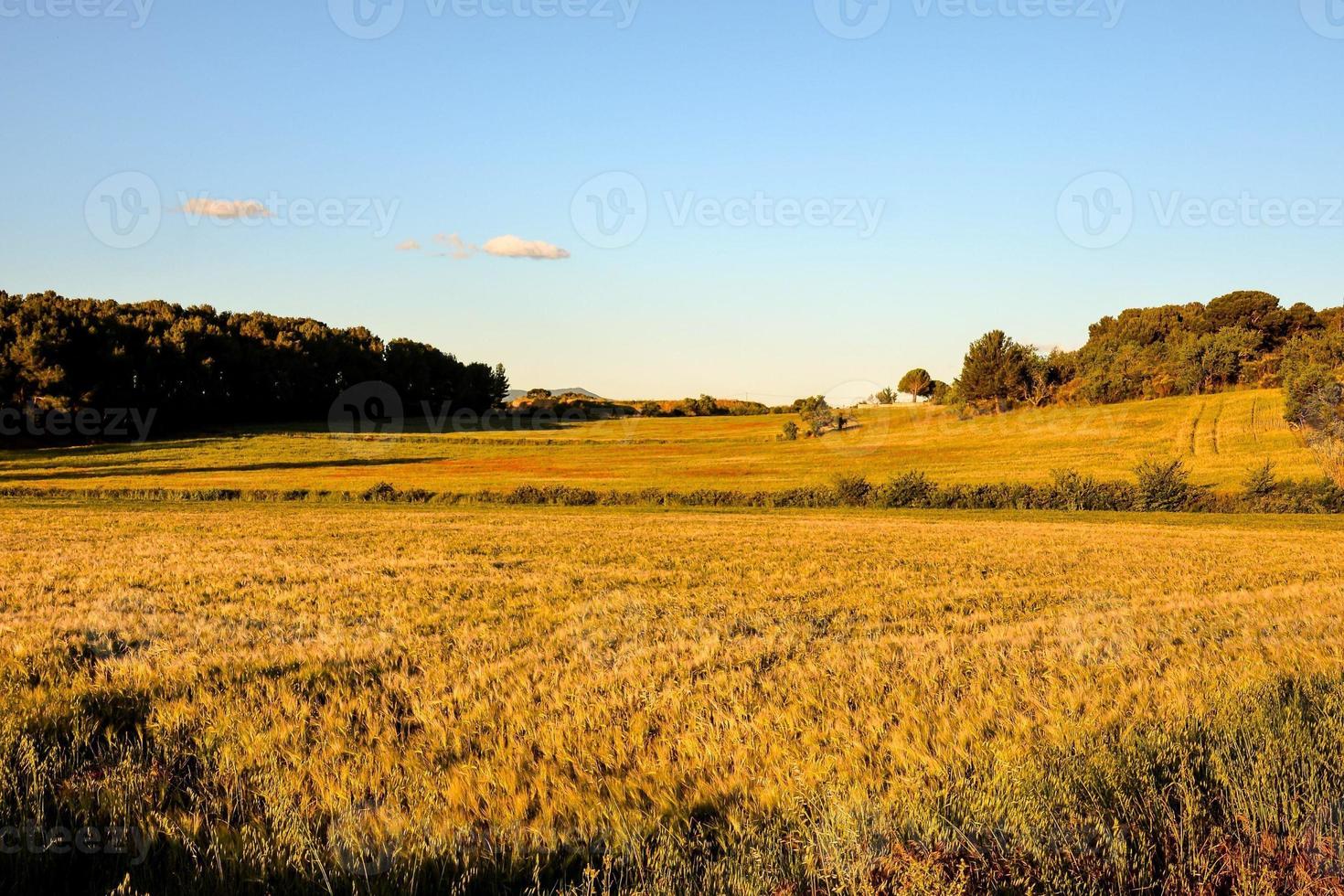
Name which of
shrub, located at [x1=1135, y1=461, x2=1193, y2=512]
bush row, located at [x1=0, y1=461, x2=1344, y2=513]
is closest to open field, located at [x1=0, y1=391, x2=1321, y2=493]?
bush row, located at [x1=0, y1=461, x2=1344, y2=513]

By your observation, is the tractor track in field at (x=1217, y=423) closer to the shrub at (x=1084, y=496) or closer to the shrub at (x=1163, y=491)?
the shrub at (x=1163, y=491)

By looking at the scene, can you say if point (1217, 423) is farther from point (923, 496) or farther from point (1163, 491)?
point (923, 496)

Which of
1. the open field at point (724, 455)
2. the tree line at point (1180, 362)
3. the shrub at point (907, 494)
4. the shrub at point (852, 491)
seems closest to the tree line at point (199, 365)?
the open field at point (724, 455)

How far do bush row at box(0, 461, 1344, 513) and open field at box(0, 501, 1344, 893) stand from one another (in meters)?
27.0

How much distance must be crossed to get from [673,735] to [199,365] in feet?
343

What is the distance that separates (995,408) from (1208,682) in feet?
334

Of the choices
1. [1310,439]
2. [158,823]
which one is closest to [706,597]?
[158,823]

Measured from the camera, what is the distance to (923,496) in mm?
41219

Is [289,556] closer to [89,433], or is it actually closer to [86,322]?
[89,433]

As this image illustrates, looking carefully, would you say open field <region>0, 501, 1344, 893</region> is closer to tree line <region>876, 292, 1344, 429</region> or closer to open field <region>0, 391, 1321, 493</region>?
open field <region>0, 391, 1321, 493</region>

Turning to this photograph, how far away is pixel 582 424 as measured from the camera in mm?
110688

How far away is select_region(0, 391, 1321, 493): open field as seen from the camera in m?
54.8

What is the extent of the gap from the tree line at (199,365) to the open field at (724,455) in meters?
11.8

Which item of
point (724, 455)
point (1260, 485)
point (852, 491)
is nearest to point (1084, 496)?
point (1260, 485)
